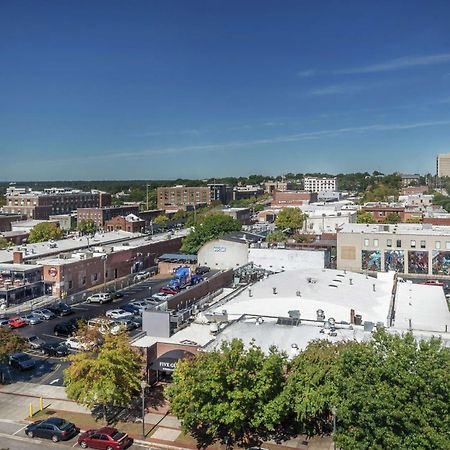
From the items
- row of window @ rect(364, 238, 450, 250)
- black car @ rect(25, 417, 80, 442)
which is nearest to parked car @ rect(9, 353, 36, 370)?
black car @ rect(25, 417, 80, 442)

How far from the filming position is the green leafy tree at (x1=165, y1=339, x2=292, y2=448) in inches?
791

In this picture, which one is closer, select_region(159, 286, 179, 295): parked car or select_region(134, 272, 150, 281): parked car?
select_region(159, 286, 179, 295): parked car

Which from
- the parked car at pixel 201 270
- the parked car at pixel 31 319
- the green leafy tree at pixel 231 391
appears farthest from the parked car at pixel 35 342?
the parked car at pixel 201 270

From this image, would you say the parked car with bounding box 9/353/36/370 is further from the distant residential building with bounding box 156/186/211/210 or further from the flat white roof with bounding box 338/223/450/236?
the distant residential building with bounding box 156/186/211/210

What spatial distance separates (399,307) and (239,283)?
46.8 ft

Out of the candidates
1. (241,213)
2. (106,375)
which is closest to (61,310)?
(106,375)

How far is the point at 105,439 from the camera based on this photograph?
21484mm

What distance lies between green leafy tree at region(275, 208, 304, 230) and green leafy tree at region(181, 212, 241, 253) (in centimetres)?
1819

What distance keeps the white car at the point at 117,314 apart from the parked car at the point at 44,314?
448cm

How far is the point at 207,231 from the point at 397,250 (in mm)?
25598

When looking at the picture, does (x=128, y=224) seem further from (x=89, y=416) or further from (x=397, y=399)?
(x=397, y=399)

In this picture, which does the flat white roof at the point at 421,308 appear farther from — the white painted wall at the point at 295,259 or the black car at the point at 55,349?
the black car at the point at 55,349

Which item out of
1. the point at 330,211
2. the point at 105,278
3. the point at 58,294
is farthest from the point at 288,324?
the point at 330,211

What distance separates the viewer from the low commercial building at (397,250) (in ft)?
211
